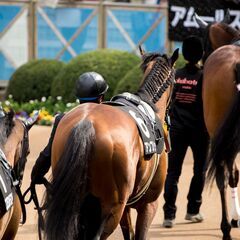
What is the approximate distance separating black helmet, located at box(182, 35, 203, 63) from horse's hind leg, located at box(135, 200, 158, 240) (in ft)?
7.79

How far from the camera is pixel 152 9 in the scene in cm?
1536

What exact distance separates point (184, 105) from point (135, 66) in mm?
5587

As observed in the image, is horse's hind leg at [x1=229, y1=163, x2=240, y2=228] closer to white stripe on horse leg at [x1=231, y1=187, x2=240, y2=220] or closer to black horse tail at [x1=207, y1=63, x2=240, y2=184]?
white stripe on horse leg at [x1=231, y1=187, x2=240, y2=220]

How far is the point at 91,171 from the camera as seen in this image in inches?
188

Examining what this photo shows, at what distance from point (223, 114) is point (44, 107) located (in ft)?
22.4

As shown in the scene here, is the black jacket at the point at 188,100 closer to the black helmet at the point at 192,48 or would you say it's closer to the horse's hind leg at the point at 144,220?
the black helmet at the point at 192,48

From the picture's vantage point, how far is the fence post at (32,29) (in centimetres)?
1536

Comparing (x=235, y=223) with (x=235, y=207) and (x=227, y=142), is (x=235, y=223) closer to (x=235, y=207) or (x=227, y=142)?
(x=235, y=207)

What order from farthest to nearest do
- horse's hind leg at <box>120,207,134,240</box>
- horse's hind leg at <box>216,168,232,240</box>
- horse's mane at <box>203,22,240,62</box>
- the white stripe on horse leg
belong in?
horse's mane at <box>203,22,240,62</box>, the white stripe on horse leg, horse's hind leg at <box>216,168,232,240</box>, horse's hind leg at <box>120,207,134,240</box>

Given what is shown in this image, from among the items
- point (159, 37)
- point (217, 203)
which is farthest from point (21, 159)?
point (159, 37)

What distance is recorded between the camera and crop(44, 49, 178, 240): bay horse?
472cm

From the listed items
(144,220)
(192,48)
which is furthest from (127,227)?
(192,48)

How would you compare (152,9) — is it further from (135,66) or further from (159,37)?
(135,66)

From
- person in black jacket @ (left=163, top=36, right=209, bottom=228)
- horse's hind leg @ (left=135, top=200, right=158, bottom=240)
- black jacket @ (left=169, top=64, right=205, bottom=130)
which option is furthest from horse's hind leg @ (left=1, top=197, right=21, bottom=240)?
black jacket @ (left=169, top=64, right=205, bottom=130)
